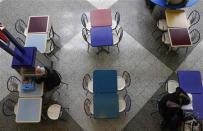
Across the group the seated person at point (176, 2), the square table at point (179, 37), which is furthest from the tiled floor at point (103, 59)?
the seated person at point (176, 2)

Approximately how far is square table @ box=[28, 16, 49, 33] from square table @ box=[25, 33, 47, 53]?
136mm

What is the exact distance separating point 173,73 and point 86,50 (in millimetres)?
2387

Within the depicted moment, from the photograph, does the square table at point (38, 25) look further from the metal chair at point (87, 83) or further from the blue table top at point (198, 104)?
the blue table top at point (198, 104)

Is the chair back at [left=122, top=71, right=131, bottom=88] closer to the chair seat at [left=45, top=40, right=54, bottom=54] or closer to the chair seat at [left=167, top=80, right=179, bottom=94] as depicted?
the chair seat at [left=167, top=80, right=179, bottom=94]

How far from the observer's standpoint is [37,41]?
255 inches

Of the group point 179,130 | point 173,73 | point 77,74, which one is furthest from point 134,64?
point 179,130

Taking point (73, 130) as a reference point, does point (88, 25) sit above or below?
above

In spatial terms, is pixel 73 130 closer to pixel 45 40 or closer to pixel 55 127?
pixel 55 127

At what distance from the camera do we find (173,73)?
677 cm

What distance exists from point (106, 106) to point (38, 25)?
2718mm

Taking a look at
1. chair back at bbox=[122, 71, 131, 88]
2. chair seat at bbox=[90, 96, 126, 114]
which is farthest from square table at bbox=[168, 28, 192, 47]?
chair seat at bbox=[90, 96, 126, 114]

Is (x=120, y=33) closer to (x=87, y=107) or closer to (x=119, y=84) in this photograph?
(x=119, y=84)

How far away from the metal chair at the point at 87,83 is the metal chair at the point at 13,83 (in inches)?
62.6

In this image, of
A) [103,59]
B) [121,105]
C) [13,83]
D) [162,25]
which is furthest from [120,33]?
[13,83]
